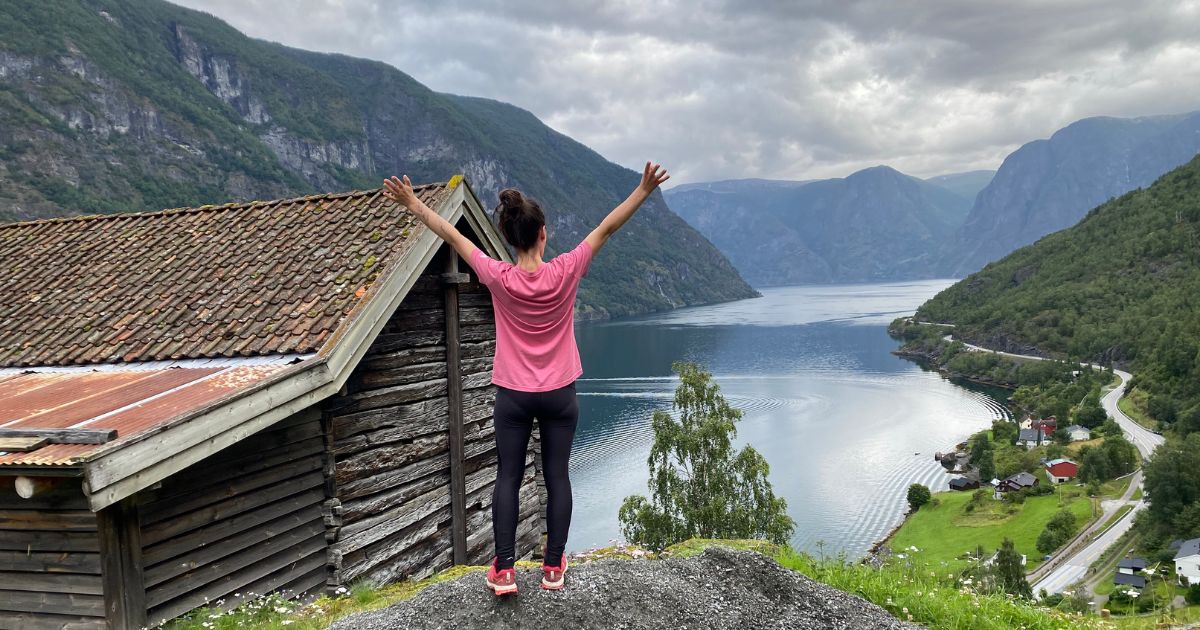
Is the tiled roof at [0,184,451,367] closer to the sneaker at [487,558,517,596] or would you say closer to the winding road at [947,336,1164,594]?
the sneaker at [487,558,517,596]

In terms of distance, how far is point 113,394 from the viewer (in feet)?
22.9

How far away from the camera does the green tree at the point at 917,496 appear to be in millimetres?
55000

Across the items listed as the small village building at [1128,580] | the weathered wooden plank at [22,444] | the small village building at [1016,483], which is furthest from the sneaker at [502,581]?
the small village building at [1016,483]

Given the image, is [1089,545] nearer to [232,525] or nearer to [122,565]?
[232,525]

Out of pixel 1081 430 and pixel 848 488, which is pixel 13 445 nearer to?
pixel 848 488

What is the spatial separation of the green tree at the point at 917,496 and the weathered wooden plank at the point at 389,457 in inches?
2087

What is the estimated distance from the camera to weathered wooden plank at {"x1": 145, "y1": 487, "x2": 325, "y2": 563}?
6586 mm

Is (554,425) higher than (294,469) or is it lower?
higher

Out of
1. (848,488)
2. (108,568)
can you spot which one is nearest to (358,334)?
(108,568)

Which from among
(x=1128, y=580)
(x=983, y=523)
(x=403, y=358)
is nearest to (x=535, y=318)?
(x=403, y=358)

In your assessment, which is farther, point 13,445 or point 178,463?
point 178,463

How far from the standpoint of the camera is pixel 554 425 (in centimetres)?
482

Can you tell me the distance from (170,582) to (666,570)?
4.54m

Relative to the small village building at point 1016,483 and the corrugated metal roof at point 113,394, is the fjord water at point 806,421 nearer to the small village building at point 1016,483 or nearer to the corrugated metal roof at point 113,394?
the small village building at point 1016,483
